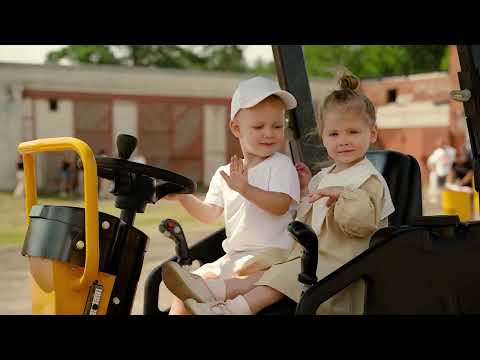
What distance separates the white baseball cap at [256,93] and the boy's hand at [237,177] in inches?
7.6

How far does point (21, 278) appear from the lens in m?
7.89

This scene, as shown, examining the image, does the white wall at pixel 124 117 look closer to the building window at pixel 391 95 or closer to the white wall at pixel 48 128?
the white wall at pixel 48 128

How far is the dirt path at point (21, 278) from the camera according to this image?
607 cm

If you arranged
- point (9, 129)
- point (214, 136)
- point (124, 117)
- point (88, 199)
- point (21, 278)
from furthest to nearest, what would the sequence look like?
point (214, 136) → point (124, 117) → point (9, 129) → point (21, 278) → point (88, 199)

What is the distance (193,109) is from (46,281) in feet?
70.8

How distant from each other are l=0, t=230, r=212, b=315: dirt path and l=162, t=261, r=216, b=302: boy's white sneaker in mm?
2809

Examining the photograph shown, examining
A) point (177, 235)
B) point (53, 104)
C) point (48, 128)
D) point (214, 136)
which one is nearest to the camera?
point (177, 235)

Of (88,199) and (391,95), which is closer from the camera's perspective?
(88,199)

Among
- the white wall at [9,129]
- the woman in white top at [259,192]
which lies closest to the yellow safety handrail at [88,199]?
the woman in white top at [259,192]

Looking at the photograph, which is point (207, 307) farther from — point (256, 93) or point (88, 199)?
point (256, 93)

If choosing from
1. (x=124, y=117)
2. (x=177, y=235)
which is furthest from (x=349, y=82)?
(x=124, y=117)

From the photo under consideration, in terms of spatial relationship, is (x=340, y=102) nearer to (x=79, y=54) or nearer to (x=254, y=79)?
(x=254, y=79)

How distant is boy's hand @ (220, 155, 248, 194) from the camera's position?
222 cm

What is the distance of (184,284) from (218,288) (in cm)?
13
